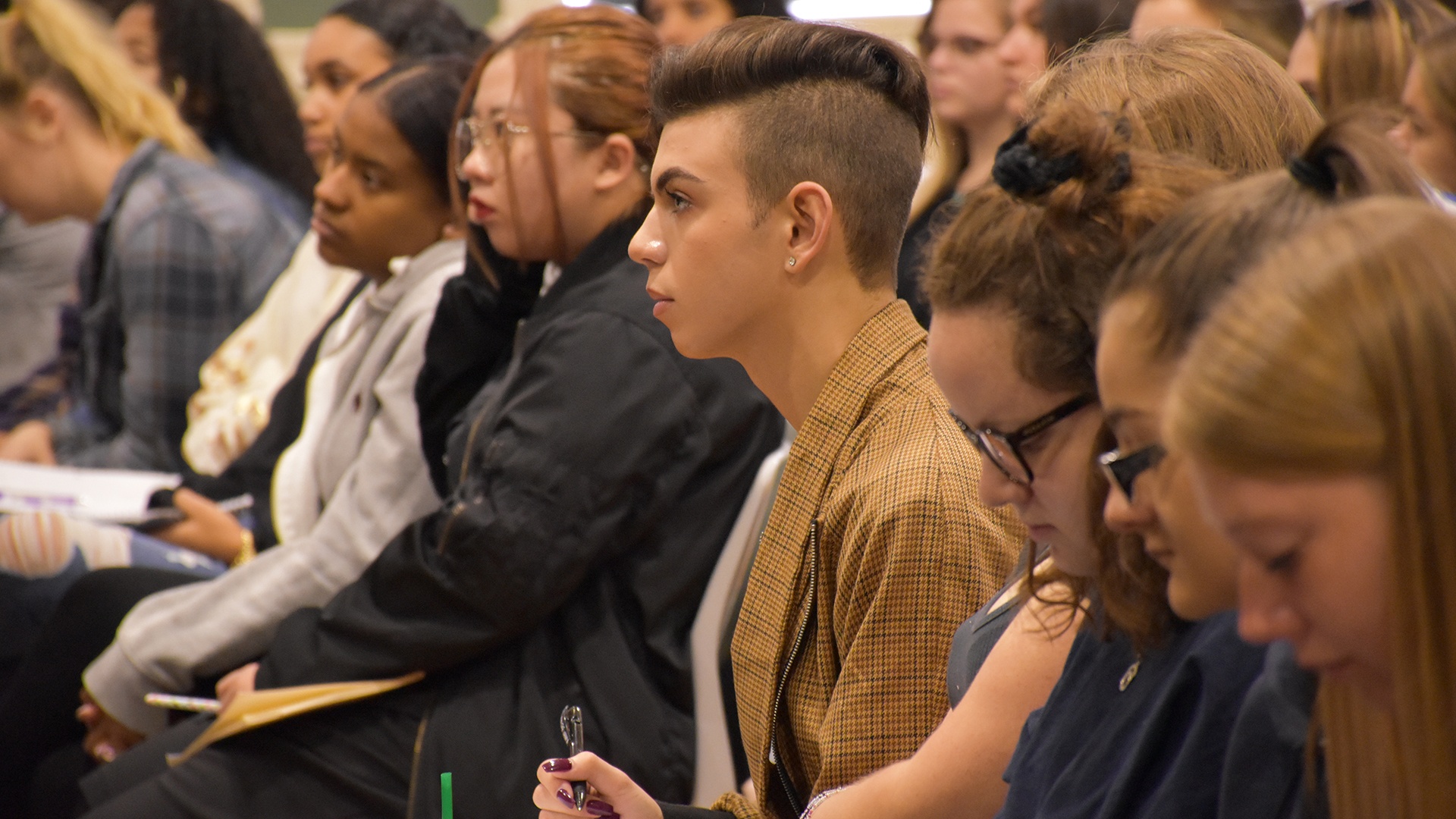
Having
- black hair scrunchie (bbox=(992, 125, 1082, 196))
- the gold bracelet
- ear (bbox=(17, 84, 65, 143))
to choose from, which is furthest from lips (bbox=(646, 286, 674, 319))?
ear (bbox=(17, 84, 65, 143))

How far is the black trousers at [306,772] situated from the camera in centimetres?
195

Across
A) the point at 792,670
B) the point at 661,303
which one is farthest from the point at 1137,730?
the point at 661,303

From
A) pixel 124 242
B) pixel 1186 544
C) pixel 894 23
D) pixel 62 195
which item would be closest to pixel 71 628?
pixel 124 242

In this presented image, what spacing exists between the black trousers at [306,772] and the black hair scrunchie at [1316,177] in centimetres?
141

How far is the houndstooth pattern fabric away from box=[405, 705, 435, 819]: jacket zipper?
1.76ft

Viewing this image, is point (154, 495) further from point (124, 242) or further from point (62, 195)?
Answer: point (62, 195)

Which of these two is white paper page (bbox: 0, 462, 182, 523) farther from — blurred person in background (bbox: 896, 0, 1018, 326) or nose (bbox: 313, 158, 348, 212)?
blurred person in background (bbox: 896, 0, 1018, 326)

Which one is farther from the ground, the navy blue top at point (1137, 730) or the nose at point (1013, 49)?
the navy blue top at point (1137, 730)

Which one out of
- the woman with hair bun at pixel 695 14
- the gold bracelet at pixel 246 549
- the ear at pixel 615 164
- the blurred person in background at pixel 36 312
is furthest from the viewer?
the blurred person in background at pixel 36 312

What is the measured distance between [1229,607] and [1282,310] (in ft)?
0.79

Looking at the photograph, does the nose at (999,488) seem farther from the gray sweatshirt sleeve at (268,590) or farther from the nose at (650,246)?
the gray sweatshirt sleeve at (268,590)

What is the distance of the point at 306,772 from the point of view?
198 centimetres

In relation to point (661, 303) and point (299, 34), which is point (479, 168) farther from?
point (299, 34)

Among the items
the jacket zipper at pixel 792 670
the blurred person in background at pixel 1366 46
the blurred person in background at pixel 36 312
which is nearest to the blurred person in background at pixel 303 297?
the blurred person in background at pixel 36 312
